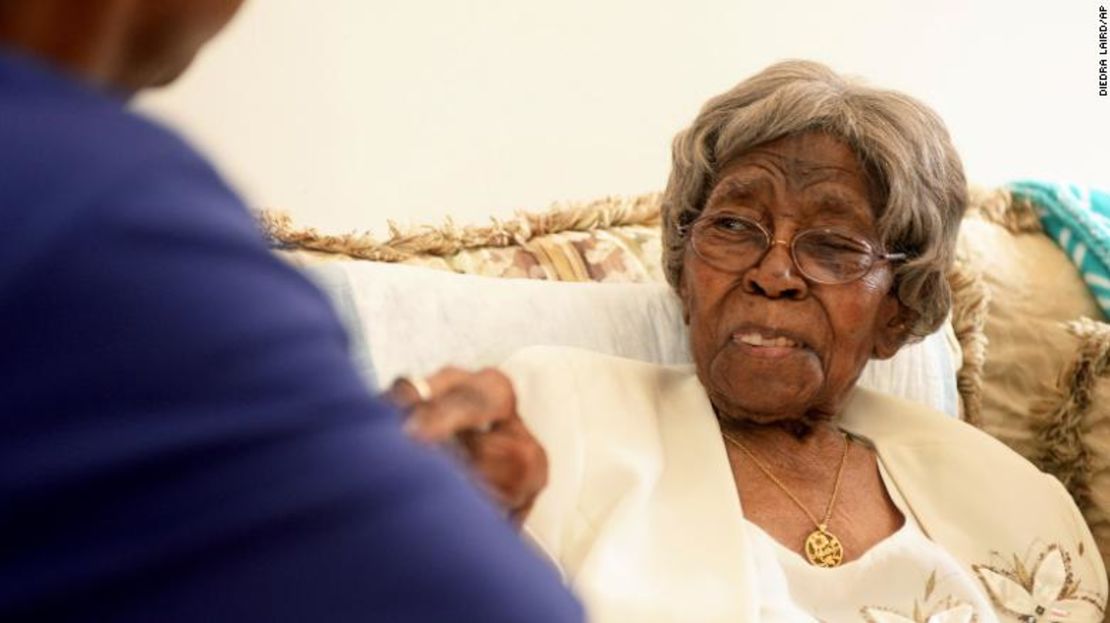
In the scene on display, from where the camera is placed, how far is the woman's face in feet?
5.75

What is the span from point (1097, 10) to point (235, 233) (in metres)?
2.79

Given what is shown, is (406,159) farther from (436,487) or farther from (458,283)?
(436,487)

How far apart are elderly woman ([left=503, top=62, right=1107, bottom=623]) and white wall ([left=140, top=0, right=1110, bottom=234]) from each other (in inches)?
18.6

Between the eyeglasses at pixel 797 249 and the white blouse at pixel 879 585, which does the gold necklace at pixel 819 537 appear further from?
the eyeglasses at pixel 797 249

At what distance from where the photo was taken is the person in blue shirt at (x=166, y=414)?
451mm

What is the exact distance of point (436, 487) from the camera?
20.3 inches

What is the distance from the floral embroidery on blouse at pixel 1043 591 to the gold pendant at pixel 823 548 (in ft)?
0.73

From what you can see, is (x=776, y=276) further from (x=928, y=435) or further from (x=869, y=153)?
(x=928, y=435)

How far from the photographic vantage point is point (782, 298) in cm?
176

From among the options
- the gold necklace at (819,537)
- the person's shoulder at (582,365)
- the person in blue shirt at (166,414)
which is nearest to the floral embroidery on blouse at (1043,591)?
the gold necklace at (819,537)

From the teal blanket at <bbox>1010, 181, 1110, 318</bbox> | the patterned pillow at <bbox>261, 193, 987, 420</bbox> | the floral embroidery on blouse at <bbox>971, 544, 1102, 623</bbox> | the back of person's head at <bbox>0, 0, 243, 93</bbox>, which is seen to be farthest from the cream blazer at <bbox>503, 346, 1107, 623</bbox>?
the back of person's head at <bbox>0, 0, 243, 93</bbox>

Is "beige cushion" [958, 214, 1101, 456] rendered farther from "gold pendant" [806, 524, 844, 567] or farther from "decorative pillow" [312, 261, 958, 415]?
"gold pendant" [806, 524, 844, 567]

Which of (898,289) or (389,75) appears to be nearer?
(898,289)

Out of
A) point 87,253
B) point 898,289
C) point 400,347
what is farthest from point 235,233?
point 898,289
